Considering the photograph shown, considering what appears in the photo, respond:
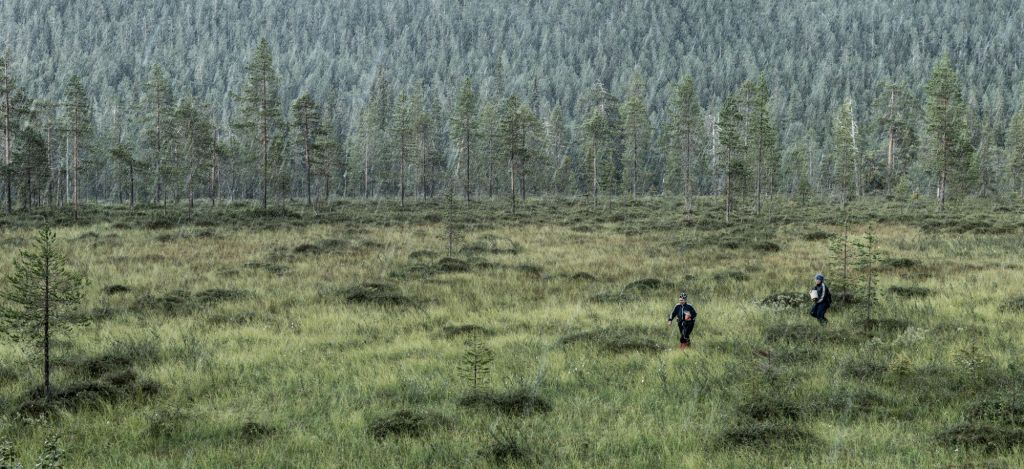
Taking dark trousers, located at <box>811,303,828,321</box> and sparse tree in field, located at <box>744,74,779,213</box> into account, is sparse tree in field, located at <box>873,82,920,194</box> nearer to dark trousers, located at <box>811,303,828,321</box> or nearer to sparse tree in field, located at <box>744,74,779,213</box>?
sparse tree in field, located at <box>744,74,779,213</box>

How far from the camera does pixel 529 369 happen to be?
31.0 feet

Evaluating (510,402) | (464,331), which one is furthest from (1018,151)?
(510,402)

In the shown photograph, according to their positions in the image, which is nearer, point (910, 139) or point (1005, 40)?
point (910, 139)

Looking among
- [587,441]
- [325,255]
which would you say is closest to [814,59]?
[325,255]

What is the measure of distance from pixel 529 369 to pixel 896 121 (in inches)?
2781

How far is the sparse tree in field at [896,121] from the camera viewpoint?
214ft

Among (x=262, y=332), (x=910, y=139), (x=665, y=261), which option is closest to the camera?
(x=262, y=332)

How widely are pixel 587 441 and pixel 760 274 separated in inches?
567

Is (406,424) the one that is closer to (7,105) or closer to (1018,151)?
(7,105)

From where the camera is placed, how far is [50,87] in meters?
153

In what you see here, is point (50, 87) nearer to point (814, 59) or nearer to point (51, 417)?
point (51, 417)

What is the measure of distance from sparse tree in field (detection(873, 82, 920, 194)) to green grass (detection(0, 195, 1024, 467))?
5064cm

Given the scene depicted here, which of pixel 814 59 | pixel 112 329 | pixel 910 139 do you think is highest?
pixel 814 59

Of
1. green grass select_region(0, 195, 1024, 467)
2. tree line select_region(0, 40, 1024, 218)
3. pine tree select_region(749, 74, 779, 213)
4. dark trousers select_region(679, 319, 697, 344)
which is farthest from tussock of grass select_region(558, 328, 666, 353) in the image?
pine tree select_region(749, 74, 779, 213)
